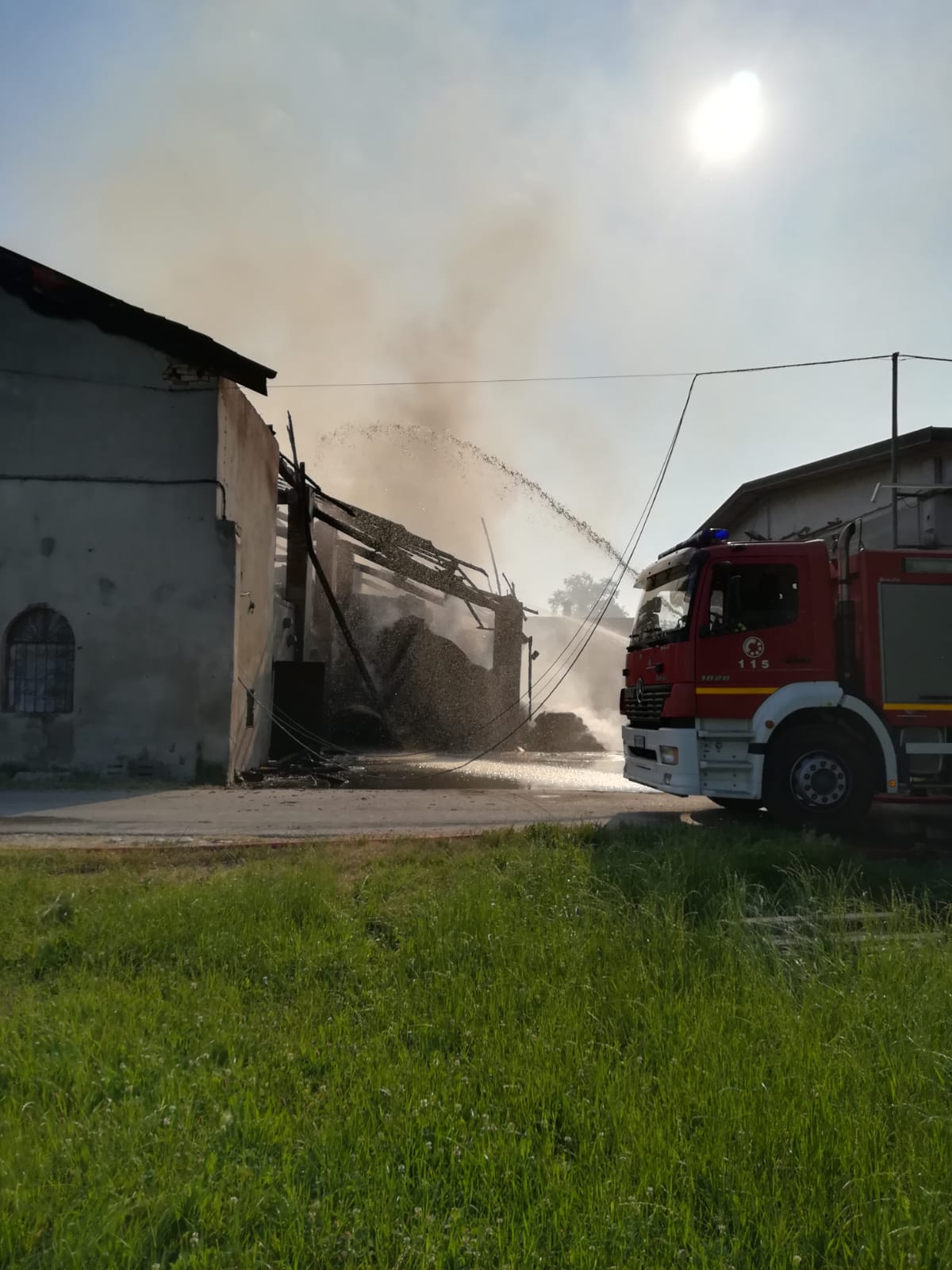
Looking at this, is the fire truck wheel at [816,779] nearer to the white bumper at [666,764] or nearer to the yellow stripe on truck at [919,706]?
the yellow stripe on truck at [919,706]

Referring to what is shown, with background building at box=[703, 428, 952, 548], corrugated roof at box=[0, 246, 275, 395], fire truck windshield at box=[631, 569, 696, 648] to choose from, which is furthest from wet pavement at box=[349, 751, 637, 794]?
corrugated roof at box=[0, 246, 275, 395]

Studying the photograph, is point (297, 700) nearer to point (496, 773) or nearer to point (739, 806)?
point (496, 773)

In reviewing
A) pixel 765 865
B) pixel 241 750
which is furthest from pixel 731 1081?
pixel 241 750

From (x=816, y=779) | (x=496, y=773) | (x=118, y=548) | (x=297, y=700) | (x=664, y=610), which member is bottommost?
(x=496, y=773)

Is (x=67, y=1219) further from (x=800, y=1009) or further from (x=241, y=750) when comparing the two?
(x=241, y=750)

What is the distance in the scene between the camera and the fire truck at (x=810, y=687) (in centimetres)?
824

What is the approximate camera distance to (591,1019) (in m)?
3.48

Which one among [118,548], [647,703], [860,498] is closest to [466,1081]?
[647,703]

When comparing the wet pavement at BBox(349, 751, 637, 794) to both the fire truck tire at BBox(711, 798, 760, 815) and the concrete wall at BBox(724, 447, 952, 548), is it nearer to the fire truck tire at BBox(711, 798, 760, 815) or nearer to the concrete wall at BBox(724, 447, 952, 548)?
the fire truck tire at BBox(711, 798, 760, 815)

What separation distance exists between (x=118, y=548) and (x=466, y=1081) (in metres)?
11.1

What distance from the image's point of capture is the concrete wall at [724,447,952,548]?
38.7 ft

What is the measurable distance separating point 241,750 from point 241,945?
920 cm

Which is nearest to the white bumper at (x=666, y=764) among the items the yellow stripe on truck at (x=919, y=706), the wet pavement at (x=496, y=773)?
the yellow stripe on truck at (x=919, y=706)

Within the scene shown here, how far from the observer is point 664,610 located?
8.90 m
